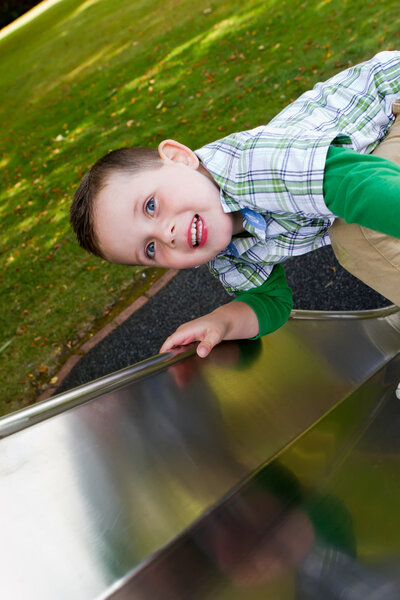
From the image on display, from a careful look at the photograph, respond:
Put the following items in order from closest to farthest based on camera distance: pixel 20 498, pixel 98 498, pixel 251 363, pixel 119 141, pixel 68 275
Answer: pixel 20 498
pixel 98 498
pixel 251 363
pixel 68 275
pixel 119 141

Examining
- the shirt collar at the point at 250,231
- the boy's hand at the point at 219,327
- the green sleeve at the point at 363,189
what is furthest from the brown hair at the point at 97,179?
the green sleeve at the point at 363,189

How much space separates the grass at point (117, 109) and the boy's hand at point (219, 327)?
1.74 metres

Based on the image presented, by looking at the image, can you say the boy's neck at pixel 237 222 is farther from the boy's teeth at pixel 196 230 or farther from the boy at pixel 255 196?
the boy's teeth at pixel 196 230

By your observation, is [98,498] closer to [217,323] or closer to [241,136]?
[217,323]

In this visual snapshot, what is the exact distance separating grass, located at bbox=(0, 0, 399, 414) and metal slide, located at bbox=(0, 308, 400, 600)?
1859 millimetres

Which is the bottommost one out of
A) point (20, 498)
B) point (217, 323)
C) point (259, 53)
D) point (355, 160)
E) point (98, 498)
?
point (259, 53)

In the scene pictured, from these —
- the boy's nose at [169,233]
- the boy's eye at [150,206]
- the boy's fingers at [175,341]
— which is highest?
the boy's eye at [150,206]

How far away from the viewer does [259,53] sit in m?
5.79

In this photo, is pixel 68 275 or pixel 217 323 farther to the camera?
pixel 68 275

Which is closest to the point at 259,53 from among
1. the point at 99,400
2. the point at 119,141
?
the point at 119,141

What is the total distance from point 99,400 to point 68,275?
8.87 ft

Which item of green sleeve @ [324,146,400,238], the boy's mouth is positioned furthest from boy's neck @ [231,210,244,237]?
green sleeve @ [324,146,400,238]

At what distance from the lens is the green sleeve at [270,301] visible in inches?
78.7

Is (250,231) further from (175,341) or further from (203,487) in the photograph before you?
(203,487)
